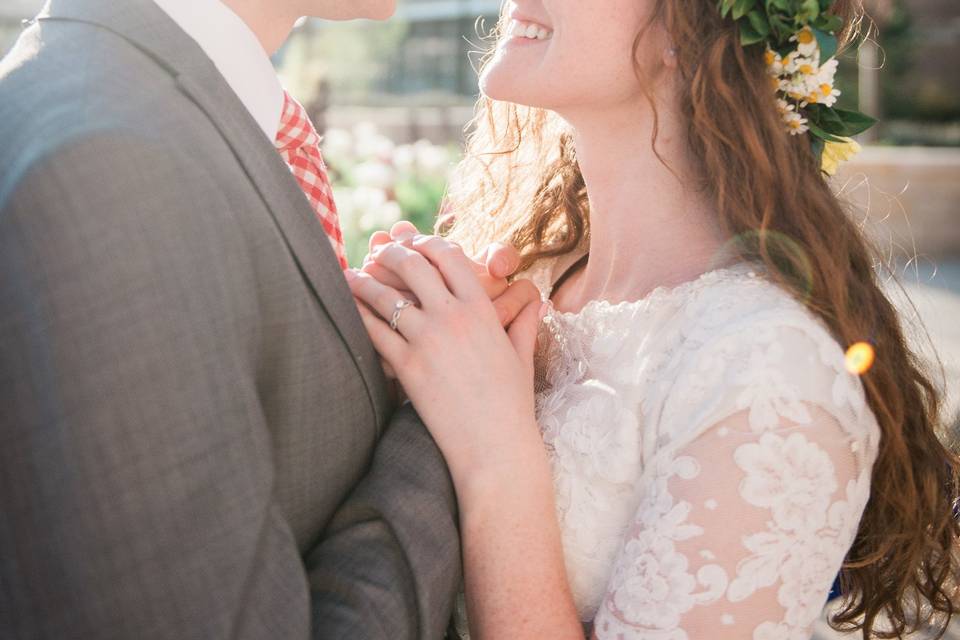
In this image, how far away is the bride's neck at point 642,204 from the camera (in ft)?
6.97

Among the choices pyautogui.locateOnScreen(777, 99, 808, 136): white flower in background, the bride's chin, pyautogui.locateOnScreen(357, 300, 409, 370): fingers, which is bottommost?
pyautogui.locateOnScreen(357, 300, 409, 370): fingers

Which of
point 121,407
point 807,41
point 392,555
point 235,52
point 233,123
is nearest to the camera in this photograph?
point 121,407

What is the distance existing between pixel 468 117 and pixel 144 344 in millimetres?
15738

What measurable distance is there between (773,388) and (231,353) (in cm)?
89

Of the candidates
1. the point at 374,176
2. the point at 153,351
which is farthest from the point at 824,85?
the point at 374,176

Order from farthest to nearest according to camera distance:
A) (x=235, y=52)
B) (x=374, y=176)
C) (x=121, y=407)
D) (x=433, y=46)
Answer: (x=433, y=46) < (x=374, y=176) < (x=235, y=52) < (x=121, y=407)

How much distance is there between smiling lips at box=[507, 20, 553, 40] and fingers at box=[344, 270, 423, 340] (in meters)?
0.69

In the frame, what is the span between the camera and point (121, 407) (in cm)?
119

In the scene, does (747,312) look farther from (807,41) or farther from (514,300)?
(807,41)

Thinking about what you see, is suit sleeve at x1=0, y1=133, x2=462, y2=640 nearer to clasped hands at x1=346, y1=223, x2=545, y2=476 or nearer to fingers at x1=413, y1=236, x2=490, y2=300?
clasped hands at x1=346, y1=223, x2=545, y2=476

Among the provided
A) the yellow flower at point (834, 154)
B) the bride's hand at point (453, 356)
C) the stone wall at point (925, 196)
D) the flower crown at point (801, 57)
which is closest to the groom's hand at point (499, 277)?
the bride's hand at point (453, 356)

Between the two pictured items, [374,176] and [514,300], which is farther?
[374,176]

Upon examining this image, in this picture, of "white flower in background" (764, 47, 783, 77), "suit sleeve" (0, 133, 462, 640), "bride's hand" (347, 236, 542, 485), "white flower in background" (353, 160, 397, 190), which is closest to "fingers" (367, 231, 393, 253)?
"bride's hand" (347, 236, 542, 485)

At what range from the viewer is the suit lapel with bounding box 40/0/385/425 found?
142 centimetres
